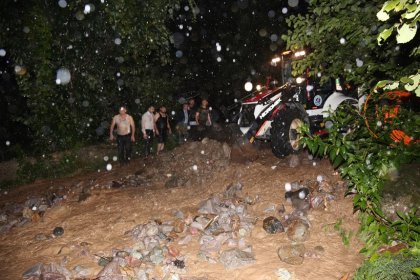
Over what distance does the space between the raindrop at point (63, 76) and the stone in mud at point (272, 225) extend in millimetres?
7787

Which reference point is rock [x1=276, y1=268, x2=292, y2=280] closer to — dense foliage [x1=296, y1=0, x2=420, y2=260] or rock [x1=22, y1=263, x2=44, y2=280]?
dense foliage [x1=296, y1=0, x2=420, y2=260]

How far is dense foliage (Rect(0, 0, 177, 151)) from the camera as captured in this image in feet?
26.5

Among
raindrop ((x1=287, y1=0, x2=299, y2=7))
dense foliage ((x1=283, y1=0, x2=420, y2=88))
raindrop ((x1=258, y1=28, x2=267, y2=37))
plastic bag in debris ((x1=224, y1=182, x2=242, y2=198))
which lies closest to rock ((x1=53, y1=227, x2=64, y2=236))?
plastic bag in debris ((x1=224, y1=182, x2=242, y2=198))

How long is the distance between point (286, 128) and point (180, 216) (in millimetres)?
2780

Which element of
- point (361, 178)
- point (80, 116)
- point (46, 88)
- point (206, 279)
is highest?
point (46, 88)

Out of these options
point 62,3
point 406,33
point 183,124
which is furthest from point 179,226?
point 62,3

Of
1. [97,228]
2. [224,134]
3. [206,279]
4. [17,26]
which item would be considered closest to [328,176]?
[206,279]

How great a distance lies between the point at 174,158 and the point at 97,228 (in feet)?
11.3

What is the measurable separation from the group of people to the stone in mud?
19.2ft

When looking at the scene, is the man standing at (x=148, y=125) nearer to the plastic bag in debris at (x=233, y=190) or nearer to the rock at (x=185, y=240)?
the plastic bag in debris at (x=233, y=190)

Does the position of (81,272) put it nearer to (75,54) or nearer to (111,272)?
(111,272)

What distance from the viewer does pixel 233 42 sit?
19.0 meters

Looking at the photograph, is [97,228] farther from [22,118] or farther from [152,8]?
[22,118]

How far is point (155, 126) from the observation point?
35.9ft
